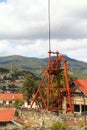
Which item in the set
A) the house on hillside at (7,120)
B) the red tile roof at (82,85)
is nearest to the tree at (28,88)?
the red tile roof at (82,85)

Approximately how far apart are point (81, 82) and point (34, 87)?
60.6ft

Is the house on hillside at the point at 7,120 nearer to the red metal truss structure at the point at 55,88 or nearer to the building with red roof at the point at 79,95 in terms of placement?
the red metal truss structure at the point at 55,88

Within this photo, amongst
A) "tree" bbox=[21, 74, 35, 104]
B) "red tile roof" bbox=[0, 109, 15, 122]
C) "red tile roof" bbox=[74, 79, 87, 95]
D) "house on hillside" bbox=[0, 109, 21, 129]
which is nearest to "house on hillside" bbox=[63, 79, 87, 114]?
"red tile roof" bbox=[74, 79, 87, 95]

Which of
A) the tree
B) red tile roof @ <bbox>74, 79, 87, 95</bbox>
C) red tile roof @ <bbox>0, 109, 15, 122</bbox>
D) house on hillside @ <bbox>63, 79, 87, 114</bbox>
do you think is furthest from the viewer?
the tree

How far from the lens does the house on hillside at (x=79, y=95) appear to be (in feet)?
150

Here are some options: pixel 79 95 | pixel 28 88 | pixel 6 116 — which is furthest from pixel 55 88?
pixel 28 88

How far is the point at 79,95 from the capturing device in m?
46.6

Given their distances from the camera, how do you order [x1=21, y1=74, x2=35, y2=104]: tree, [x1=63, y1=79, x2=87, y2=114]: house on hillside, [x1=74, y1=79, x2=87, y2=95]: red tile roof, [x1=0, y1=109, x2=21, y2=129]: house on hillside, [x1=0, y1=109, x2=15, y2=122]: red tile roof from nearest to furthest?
[x1=0, y1=109, x2=21, y2=129]: house on hillside < [x1=0, y1=109, x2=15, y2=122]: red tile roof < [x1=74, y1=79, x2=87, y2=95]: red tile roof < [x1=63, y1=79, x2=87, y2=114]: house on hillside < [x1=21, y1=74, x2=35, y2=104]: tree

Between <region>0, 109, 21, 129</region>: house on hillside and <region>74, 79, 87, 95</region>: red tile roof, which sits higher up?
<region>74, 79, 87, 95</region>: red tile roof

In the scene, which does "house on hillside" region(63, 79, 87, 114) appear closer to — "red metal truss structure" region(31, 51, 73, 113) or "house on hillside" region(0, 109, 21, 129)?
"red metal truss structure" region(31, 51, 73, 113)

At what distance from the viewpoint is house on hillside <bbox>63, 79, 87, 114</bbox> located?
150ft

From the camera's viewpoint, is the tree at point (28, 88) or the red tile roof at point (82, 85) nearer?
the red tile roof at point (82, 85)

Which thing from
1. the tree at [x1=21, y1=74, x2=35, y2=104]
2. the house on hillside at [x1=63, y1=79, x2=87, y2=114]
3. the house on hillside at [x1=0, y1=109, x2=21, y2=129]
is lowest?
the house on hillside at [x1=0, y1=109, x2=21, y2=129]

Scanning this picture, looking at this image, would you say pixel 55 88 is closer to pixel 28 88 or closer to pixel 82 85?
pixel 82 85
